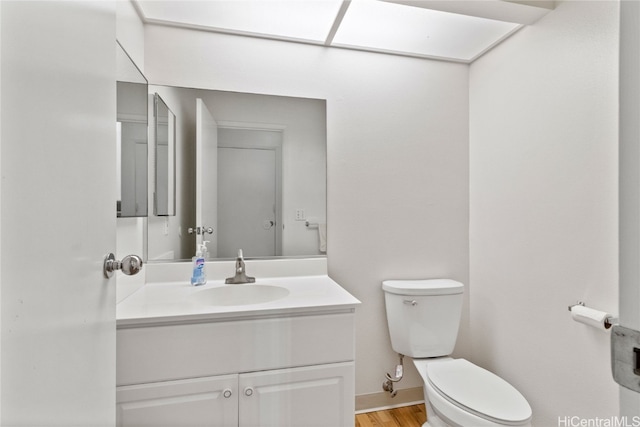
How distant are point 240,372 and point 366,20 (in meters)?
1.62

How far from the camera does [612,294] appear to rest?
1.18 metres

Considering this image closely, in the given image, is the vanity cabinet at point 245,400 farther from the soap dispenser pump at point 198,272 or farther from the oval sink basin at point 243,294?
the soap dispenser pump at point 198,272

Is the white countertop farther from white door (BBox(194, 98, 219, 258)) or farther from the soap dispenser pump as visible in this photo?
white door (BBox(194, 98, 219, 258))

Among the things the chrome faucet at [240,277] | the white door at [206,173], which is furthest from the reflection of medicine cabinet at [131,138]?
the chrome faucet at [240,277]

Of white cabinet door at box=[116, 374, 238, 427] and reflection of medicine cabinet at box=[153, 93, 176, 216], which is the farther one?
reflection of medicine cabinet at box=[153, 93, 176, 216]

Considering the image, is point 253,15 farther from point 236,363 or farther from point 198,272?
point 236,363

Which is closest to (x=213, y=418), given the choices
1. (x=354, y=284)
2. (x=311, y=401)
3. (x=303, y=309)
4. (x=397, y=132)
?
(x=311, y=401)

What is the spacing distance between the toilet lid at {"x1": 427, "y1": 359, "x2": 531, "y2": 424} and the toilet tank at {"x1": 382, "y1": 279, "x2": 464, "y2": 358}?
98 mm

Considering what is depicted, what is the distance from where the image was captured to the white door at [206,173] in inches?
62.1

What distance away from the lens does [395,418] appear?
5.62ft

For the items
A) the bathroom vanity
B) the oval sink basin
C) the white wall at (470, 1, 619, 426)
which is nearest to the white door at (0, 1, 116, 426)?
the bathroom vanity

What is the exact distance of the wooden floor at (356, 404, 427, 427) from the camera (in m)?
1.67

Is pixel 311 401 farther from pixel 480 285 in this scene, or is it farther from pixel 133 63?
pixel 133 63

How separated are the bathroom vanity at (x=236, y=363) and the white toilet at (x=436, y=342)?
1.56 feet
